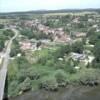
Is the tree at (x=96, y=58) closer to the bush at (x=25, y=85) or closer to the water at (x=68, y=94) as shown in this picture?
the water at (x=68, y=94)

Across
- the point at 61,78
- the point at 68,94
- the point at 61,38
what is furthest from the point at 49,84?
the point at 61,38

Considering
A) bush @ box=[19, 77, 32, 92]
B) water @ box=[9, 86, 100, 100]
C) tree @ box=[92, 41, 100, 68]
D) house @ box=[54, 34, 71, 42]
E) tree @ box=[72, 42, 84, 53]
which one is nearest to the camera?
water @ box=[9, 86, 100, 100]

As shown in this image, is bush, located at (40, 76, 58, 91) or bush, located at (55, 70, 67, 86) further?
bush, located at (55, 70, 67, 86)

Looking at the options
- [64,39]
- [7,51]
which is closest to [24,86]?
[7,51]

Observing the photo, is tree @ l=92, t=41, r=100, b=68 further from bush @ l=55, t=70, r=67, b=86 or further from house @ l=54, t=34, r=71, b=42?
house @ l=54, t=34, r=71, b=42

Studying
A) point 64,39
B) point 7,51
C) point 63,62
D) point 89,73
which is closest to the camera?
point 89,73

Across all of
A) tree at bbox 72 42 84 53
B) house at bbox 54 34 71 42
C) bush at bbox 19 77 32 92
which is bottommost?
house at bbox 54 34 71 42

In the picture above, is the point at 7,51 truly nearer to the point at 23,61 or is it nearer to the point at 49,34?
the point at 23,61

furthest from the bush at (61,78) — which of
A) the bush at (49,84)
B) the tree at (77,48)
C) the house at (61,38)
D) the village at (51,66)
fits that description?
the house at (61,38)

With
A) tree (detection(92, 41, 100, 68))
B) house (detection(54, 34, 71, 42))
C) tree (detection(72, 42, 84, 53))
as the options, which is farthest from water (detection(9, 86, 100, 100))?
house (detection(54, 34, 71, 42))
